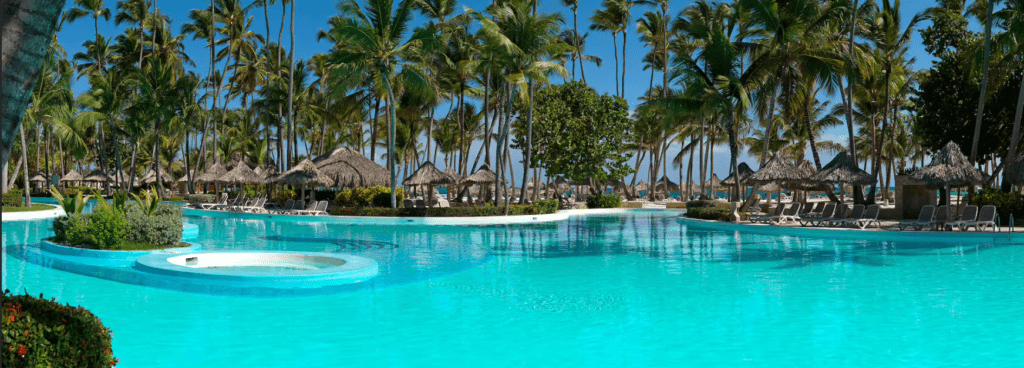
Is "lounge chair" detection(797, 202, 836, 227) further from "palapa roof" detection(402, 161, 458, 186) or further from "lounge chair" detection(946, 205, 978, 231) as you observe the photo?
"palapa roof" detection(402, 161, 458, 186)

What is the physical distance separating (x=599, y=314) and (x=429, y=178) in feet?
70.9

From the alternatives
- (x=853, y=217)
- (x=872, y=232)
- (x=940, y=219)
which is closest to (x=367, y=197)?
(x=853, y=217)

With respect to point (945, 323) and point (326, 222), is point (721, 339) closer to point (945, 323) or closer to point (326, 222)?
point (945, 323)

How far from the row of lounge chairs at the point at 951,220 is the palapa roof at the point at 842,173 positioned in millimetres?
2876

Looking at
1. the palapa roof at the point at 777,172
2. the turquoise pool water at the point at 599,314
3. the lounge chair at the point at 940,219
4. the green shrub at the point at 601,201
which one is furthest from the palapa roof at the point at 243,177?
the lounge chair at the point at 940,219

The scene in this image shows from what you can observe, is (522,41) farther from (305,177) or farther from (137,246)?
(137,246)

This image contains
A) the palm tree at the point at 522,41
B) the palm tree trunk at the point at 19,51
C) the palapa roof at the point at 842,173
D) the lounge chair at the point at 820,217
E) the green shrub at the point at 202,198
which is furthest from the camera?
the green shrub at the point at 202,198

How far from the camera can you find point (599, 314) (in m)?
7.66

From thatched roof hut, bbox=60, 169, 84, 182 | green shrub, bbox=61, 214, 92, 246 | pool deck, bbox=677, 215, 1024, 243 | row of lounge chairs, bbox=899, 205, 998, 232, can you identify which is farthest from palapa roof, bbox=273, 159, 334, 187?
thatched roof hut, bbox=60, 169, 84, 182

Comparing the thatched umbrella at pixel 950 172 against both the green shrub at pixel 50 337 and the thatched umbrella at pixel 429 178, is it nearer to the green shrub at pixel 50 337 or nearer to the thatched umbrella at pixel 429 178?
the thatched umbrella at pixel 429 178

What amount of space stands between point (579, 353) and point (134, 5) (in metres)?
42.2

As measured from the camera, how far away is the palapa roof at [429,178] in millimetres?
28625

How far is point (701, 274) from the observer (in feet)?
35.7

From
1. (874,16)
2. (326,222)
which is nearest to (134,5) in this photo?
(326,222)
